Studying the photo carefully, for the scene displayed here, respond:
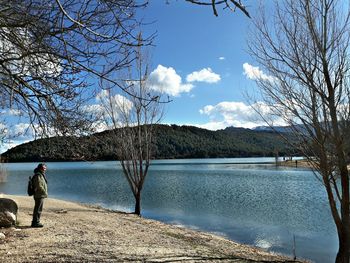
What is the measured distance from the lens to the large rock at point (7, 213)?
10039mm

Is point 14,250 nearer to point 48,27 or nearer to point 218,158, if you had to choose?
point 48,27

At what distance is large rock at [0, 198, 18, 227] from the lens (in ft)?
32.9

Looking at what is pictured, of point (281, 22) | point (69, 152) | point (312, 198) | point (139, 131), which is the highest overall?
point (281, 22)

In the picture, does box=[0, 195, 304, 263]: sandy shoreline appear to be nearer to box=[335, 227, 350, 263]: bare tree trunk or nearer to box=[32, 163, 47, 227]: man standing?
box=[32, 163, 47, 227]: man standing

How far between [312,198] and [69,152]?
2391 centimetres

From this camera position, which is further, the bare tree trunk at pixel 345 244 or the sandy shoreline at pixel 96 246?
the bare tree trunk at pixel 345 244

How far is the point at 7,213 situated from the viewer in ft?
33.3

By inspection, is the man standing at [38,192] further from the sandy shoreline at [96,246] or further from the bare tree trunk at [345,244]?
the bare tree trunk at [345,244]

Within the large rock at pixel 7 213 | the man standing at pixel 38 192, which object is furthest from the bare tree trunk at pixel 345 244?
the large rock at pixel 7 213

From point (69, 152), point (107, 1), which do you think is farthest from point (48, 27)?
point (69, 152)

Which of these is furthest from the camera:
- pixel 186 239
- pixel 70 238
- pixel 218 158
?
pixel 218 158

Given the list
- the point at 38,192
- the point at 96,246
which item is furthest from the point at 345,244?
the point at 38,192

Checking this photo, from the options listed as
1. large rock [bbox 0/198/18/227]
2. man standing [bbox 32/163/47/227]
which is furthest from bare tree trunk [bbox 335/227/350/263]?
large rock [bbox 0/198/18/227]

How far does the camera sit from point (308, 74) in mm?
8086
